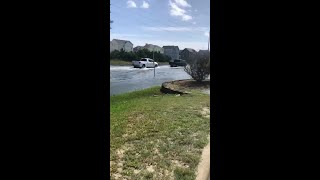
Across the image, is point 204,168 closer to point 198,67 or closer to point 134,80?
point 198,67

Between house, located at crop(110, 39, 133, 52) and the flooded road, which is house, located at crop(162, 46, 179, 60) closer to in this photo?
house, located at crop(110, 39, 133, 52)

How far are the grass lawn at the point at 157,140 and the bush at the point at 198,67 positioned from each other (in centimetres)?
773

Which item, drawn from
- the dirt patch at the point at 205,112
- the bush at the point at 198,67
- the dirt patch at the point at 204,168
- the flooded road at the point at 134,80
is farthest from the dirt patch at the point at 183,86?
the dirt patch at the point at 204,168

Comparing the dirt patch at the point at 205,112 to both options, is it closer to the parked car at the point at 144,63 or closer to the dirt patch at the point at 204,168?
the dirt patch at the point at 204,168

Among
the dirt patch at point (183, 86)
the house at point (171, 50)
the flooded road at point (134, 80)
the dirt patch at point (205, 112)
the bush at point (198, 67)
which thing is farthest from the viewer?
the house at point (171, 50)

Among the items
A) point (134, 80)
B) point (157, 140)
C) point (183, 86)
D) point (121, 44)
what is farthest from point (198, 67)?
point (121, 44)

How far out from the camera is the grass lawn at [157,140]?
13.8ft

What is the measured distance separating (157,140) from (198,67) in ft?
39.7

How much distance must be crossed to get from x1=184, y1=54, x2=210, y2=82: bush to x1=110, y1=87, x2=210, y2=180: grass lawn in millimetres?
7734

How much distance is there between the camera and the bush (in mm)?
17047

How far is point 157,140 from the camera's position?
18.7 ft

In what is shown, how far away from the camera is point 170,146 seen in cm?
529

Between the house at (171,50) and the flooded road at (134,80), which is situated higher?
the house at (171,50)
